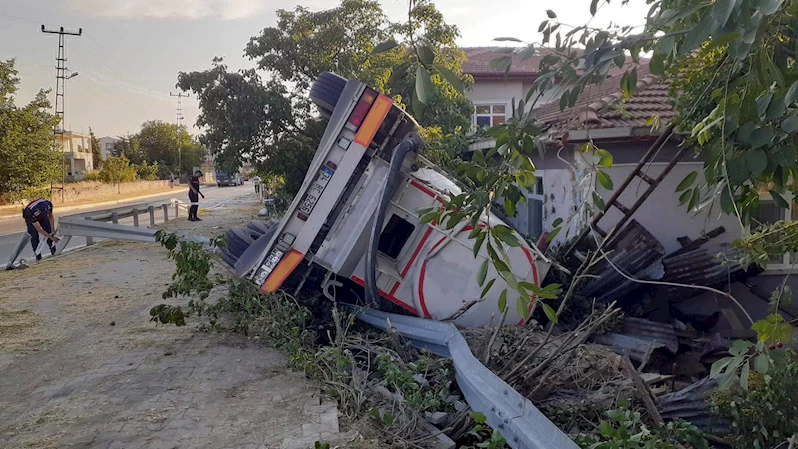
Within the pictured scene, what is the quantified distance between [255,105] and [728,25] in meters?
13.0

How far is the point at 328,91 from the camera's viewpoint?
6.33 m

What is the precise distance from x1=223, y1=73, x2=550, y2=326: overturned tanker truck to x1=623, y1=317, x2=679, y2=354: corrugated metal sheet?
129 centimetres

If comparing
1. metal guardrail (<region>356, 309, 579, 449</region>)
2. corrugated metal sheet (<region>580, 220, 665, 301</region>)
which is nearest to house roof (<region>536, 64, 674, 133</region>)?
corrugated metal sheet (<region>580, 220, 665, 301</region>)

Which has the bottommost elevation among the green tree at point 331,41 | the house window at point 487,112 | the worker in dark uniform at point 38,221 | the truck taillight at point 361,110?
the worker in dark uniform at point 38,221

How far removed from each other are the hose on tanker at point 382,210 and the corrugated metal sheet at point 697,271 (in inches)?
140

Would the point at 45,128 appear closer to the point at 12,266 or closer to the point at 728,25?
the point at 12,266

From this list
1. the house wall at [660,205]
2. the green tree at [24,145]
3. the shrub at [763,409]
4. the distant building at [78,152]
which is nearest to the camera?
the shrub at [763,409]

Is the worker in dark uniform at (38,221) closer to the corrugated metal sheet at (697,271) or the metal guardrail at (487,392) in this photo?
the metal guardrail at (487,392)

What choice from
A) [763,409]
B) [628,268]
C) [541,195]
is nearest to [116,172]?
[541,195]

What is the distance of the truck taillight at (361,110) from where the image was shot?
5.99m

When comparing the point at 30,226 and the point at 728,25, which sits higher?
the point at 728,25

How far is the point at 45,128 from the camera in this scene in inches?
1294

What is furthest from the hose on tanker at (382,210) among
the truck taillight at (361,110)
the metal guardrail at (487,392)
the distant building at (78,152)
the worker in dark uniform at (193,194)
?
the distant building at (78,152)

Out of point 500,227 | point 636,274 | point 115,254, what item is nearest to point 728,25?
point 500,227
